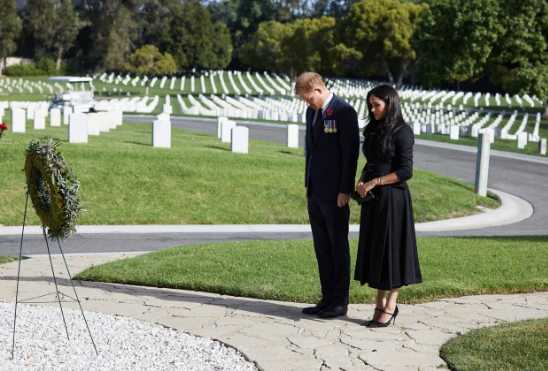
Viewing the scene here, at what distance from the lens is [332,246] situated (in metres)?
7.51

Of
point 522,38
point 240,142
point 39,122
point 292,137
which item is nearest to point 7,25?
point 522,38

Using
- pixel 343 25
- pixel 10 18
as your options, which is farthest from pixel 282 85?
pixel 10 18

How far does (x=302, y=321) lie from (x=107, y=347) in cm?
171

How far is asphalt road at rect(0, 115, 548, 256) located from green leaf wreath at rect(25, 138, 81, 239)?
A: 16.1 ft

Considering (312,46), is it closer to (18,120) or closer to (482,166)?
(18,120)

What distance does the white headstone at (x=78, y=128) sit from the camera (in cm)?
2094

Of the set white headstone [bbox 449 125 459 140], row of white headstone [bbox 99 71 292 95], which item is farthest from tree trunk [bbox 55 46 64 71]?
white headstone [bbox 449 125 459 140]

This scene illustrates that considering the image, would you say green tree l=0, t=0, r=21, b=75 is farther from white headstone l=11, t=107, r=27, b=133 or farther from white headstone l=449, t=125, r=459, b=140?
white headstone l=11, t=107, r=27, b=133

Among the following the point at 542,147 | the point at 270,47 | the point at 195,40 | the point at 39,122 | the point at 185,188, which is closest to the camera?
the point at 185,188

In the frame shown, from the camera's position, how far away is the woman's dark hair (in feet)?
22.9

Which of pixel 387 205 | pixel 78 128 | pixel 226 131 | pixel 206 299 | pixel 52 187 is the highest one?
pixel 52 187

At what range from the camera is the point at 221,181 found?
17.7 m

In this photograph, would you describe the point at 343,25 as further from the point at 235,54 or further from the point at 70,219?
the point at 70,219

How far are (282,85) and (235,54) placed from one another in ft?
95.0
